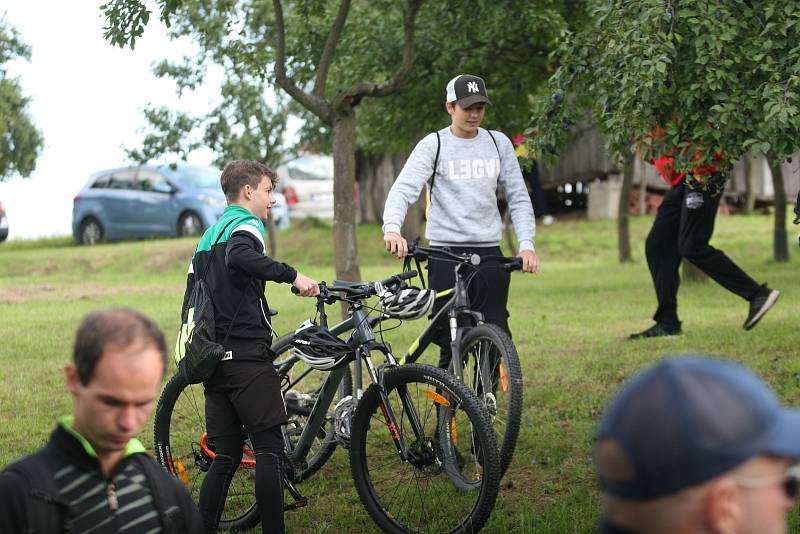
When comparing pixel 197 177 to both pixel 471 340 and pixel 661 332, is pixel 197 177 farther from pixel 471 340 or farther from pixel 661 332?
pixel 471 340

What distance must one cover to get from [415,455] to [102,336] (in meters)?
3.11

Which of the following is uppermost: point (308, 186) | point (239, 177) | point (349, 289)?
point (239, 177)

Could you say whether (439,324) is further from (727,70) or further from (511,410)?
(727,70)

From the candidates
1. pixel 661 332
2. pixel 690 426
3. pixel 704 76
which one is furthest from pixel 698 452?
pixel 661 332

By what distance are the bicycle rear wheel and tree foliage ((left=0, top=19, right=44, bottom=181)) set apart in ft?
88.7

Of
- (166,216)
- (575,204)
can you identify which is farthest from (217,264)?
(575,204)

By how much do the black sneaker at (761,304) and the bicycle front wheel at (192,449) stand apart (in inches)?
205

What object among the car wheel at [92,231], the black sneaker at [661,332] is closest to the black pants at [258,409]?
the black sneaker at [661,332]

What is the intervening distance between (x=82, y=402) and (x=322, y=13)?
36.3 ft

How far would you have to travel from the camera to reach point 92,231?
99.8 ft

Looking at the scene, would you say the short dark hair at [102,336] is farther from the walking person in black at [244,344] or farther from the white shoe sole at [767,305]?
the white shoe sole at [767,305]

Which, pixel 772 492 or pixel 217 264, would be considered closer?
pixel 772 492

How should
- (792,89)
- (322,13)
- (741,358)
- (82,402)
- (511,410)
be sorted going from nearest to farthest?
(82,402) < (511,410) < (792,89) < (741,358) < (322,13)

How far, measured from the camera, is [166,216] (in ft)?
96.2
